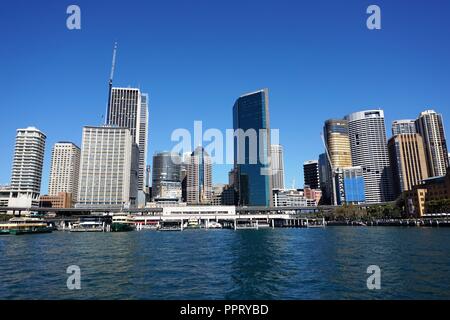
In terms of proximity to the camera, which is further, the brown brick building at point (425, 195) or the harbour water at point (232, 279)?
the brown brick building at point (425, 195)

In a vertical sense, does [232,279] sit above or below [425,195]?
below

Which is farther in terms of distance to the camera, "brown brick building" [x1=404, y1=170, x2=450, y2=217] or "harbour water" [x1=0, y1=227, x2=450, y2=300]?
"brown brick building" [x1=404, y1=170, x2=450, y2=217]

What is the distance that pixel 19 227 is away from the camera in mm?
131250

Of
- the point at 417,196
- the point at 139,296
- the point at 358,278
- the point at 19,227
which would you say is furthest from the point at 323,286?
the point at 417,196

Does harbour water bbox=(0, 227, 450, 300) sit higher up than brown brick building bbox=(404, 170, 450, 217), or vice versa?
brown brick building bbox=(404, 170, 450, 217)

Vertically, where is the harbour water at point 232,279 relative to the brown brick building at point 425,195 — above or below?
below

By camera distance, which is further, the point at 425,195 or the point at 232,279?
the point at 425,195
